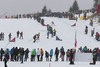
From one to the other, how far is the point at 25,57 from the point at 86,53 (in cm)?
470

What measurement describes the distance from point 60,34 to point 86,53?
67.9ft

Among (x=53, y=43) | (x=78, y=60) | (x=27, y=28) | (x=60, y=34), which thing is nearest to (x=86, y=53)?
(x=78, y=60)

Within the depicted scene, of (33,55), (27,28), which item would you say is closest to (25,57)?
(33,55)

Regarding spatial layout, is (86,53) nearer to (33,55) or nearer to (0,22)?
(33,55)

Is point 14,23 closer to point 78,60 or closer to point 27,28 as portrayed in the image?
point 27,28

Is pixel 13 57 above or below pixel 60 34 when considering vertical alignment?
below

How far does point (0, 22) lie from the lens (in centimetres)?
6631

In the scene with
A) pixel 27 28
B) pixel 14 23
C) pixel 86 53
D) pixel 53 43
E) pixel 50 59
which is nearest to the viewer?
pixel 86 53

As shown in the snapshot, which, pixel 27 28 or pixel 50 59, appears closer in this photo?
pixel 50 59

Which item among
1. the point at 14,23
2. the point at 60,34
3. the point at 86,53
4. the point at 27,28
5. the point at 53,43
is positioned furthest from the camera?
the point at 14,23

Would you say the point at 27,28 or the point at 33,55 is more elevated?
the point at 27,28

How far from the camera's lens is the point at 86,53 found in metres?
33.3

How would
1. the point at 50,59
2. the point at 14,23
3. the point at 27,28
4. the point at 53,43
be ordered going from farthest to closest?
the point at 14,23, the point at 27,28, the point at 53,43, the point at 50,59

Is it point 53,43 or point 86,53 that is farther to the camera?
point 53,43
